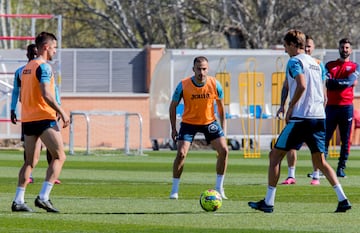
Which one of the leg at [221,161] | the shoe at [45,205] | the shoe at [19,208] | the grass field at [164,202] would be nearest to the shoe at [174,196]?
the grass field at [164,202]

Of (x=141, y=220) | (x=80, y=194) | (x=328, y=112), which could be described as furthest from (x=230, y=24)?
(x=141, y=220)

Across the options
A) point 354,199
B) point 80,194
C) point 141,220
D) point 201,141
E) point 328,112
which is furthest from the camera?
point 201,141

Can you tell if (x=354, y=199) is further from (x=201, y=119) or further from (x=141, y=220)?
(x=141, y=220)

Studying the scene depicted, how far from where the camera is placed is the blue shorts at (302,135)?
1384cm

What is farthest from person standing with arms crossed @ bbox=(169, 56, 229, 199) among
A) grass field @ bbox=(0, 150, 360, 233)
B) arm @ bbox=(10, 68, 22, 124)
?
arm @ bbox=(10, 68, 22, 124)

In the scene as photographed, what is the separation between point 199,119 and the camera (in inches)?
645

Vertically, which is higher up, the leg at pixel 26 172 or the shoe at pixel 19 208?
the leg at pixel 26 172

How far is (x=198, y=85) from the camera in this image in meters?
16.4

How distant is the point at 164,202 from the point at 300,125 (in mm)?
2517

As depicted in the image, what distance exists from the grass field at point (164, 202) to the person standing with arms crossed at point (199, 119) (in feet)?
1.54

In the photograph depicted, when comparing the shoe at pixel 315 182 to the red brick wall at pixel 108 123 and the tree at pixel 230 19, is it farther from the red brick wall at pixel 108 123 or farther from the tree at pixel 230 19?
the tree at pixel 230 19

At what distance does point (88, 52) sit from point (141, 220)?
27.2m

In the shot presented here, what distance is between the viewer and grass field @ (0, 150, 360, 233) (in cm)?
1241

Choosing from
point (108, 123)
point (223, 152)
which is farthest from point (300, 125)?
point (108, 123)
